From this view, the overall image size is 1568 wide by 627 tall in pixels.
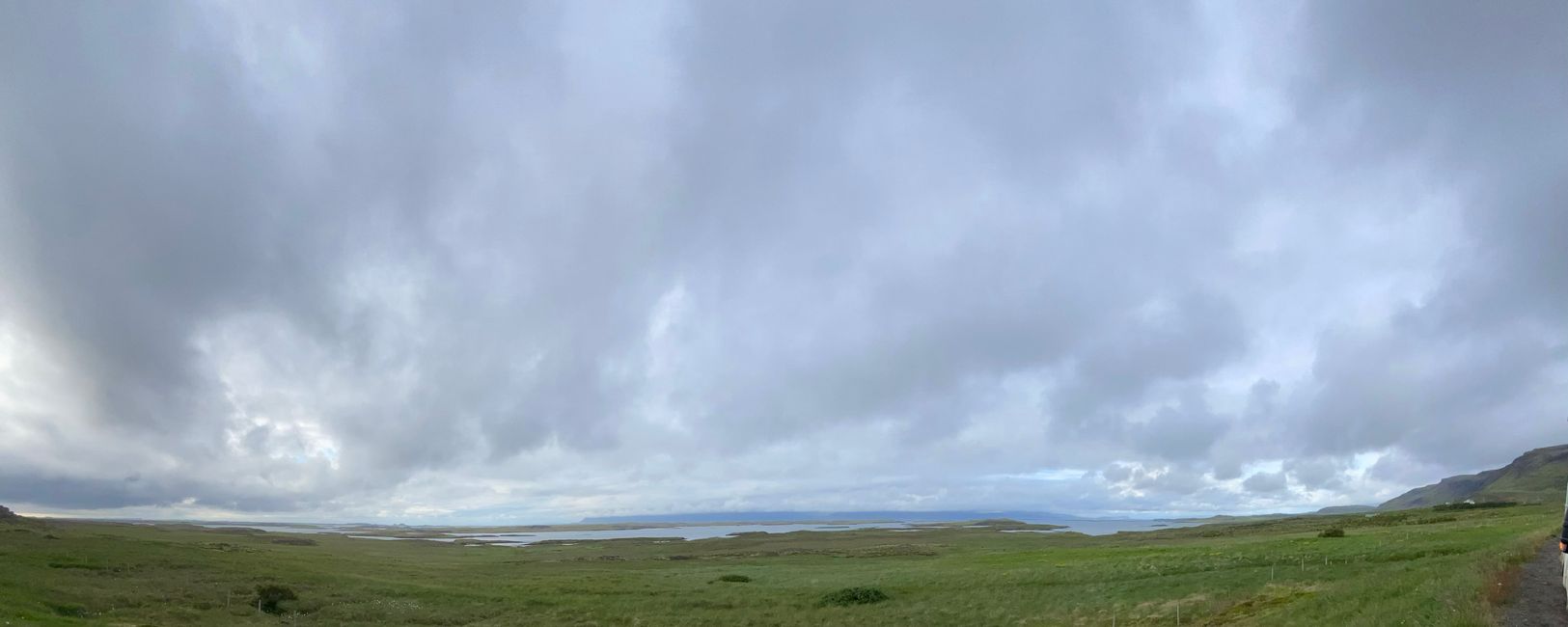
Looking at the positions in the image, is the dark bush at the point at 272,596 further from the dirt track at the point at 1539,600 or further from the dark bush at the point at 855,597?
the dirt track at the point at 1539,600

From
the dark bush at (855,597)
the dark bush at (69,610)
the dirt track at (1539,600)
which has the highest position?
the dirt track at (1539,600)

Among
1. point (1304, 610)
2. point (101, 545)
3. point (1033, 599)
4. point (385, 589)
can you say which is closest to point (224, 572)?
point (385, 589)

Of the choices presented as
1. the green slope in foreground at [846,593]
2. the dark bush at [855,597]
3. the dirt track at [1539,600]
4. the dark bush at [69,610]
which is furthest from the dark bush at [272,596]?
the dirt track at [1539,600]

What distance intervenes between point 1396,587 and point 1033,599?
19637 mm

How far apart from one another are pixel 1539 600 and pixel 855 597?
1375 inches

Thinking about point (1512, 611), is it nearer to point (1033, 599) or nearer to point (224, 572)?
point (1033, 599)

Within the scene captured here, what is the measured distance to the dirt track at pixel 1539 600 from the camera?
57.4ft

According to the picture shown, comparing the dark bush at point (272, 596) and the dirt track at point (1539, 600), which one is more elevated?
the dirt track at point (1539, 600)

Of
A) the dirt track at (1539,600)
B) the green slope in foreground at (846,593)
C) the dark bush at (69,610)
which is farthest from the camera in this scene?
the dark bush at (69,610)

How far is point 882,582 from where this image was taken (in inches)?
2213

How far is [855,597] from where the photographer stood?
48.9 metres

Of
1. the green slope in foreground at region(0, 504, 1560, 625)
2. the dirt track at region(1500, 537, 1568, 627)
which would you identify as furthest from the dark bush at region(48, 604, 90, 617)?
the dirt track at region(1500, 537, 1568, 627)

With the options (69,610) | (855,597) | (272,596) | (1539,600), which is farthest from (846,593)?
(69,610)

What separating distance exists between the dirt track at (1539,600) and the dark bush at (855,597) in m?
32.0
